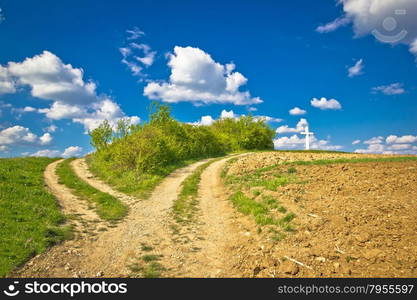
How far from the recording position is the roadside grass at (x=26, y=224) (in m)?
9.02

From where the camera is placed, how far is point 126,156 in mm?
26562

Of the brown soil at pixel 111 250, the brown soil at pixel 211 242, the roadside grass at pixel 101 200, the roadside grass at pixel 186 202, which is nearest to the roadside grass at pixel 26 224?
the brown soil at pixel 111 250

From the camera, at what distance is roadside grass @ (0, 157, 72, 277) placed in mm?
9023

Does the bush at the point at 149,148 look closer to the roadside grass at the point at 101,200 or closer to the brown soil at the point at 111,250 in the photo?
the roadside grass at the point at 101,200

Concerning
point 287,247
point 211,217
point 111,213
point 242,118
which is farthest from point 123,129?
point 242,118

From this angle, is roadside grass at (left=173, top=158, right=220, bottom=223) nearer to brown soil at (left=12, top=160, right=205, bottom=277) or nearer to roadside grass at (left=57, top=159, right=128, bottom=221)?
brown soil at (left=12, top=160, right=205, bottom=277)

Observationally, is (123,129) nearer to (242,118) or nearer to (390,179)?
(390,179)

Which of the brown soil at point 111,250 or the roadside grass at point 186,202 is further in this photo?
the roadside grass at point 186,202

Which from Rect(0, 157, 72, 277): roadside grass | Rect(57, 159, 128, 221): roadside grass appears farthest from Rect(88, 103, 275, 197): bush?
Rect(0, 157, 72, 277): roadside grass

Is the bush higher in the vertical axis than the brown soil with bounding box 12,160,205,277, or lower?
higher

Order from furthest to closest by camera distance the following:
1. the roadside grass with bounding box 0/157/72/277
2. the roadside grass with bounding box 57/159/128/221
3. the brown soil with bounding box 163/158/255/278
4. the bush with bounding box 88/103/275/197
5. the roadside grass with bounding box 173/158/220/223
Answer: the bush with bounding box 88/103/275/197
the roadside grass with bounding box 57/159/128/221
the roadside grass with bounding box 173/158/220/223
the roadside grass with bounding box 0/157/72/277
the brown soil with bounding box 163/158/255/278

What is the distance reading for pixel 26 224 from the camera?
11602 mm

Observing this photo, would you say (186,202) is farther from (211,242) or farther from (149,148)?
(149,148)

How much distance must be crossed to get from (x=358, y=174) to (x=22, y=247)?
19253 millimetres
